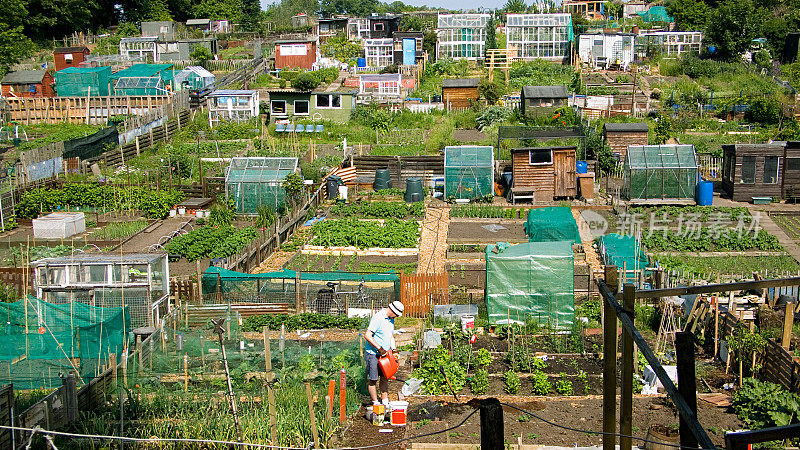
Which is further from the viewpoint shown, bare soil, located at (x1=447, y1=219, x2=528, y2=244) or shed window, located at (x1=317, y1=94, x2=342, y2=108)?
shed window, located at (x1=317, y1=94, x2=342, y2=108)

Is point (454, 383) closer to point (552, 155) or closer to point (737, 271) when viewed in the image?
point (737, 271)

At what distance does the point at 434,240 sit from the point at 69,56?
136 ft

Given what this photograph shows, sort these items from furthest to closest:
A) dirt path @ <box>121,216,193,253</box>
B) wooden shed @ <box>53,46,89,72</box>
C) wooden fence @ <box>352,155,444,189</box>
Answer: wooden shed @ <box>53,46,89,72</box> → wooden fence @ <box>352,155,444,189</box> → dirt path @ <box>121,216,193,253</box>

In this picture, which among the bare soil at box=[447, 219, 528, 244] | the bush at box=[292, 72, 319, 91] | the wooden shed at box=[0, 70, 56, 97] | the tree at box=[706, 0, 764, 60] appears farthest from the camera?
the tree at box=[706, 0, 764, 60]

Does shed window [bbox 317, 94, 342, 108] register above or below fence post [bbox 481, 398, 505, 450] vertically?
above

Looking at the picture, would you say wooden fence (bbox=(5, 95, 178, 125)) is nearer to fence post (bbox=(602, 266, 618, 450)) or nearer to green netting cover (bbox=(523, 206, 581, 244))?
green netting cover (bbox=(523, 206, 581, 244))

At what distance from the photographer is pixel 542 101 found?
42.1 metres

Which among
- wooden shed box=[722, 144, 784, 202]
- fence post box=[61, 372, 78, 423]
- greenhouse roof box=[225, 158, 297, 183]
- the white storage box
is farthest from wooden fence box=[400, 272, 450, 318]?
wooden shed box=[722, 144, 784, 202]

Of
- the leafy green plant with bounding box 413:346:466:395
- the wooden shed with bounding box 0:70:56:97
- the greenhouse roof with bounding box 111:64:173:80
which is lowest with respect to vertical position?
the leafy green plant with bounding box 413:346:466:395

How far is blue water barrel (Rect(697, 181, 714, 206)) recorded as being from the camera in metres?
28.6

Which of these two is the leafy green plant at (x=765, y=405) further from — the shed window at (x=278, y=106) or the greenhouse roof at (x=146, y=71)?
the greenhouse roof at (x=146, y=71)

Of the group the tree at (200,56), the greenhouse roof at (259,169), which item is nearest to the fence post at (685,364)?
the greenhouse roof at (259,169)

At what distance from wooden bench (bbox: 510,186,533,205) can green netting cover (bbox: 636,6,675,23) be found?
171ft

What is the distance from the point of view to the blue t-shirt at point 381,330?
11898mm
